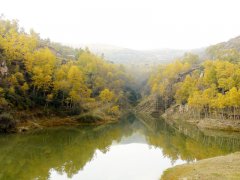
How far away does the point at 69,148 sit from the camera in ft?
201

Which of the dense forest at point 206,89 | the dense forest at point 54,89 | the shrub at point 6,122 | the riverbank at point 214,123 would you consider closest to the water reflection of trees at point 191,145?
the riverbank at point 214,123

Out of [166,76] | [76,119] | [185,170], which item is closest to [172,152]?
[185,170]

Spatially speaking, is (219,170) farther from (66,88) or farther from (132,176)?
(66,88)

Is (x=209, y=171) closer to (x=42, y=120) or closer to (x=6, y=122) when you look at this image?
(x=6, y=122)

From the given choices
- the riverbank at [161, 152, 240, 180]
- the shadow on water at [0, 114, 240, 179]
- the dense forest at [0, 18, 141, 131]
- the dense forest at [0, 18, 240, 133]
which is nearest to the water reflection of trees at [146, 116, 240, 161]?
the shadow on water at [0, 114, 240, 179]

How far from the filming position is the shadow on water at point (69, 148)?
142ft

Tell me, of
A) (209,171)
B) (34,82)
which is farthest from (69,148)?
(34,82)

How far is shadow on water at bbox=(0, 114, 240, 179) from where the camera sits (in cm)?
4334

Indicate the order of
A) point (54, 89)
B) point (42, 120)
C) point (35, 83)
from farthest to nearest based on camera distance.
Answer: point (54, 89), point (35, 83), point (42, 120)

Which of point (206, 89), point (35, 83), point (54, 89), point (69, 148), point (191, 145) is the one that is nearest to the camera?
point (69, 148)

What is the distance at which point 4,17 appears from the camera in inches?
6481

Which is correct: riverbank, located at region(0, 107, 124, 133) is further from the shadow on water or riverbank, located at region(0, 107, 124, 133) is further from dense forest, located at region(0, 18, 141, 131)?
the shadow on water

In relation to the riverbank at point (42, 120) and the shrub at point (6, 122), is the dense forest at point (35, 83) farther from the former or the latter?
the shrub at point (6, 122)

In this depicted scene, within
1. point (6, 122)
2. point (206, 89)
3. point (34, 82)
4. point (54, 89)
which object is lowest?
point (6, 122)
